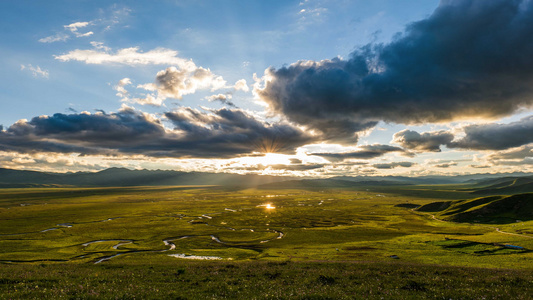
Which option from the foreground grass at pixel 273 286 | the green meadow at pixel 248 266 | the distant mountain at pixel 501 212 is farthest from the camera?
the distant mountain at pixel 501 212

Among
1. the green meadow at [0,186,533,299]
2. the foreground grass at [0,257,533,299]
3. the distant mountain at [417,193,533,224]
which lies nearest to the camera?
the foreground grass at [0,257,533,299]

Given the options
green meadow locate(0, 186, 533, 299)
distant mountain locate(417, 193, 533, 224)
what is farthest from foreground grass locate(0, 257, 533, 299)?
distant mountain locate(417, 193, 533, 224)

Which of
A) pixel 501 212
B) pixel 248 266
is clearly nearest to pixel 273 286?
pixel 248 266

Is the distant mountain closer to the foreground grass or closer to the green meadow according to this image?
the green meadow

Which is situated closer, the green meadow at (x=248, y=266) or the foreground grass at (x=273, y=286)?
the foreground grass at (x=273, y=286)

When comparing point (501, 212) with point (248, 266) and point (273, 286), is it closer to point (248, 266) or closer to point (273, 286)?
point (248, 266)

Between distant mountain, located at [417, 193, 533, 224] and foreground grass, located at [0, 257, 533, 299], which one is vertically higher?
foreground grass, located at [0, 257, 533, 299]

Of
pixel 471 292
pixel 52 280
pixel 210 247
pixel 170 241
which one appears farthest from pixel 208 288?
pixel 170 241

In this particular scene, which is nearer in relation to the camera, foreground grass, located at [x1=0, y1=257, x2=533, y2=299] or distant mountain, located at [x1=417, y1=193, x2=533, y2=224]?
foreground grass, located at [x1=0, y1=257, x2=533, y2=299]

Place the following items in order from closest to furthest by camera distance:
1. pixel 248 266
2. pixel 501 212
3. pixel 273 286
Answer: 1. pixel 273 286
2. pixel 248 266
3. pixel 501 212

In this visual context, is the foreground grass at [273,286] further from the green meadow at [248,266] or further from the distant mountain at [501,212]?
the distant mountain at [501,212]

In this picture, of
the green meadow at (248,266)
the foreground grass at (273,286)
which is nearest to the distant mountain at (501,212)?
the green meadow at (248,266)

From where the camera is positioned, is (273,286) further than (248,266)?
No
